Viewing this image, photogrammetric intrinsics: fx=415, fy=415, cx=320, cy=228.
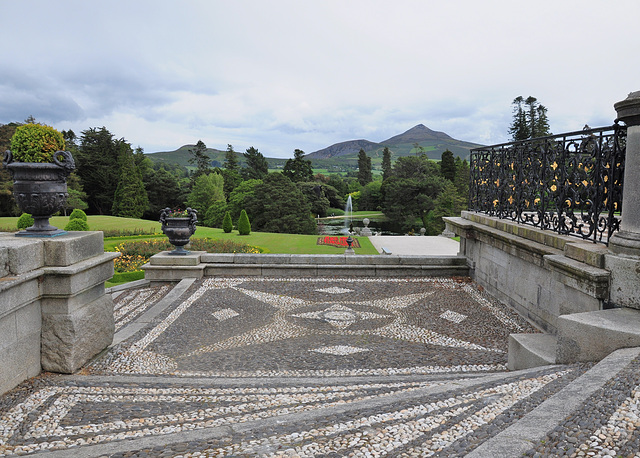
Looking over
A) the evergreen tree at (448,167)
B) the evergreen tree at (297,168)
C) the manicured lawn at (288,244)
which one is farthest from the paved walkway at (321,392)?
the evergreen tree at (297,168)

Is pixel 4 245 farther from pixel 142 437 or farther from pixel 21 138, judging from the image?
pixel 142 437

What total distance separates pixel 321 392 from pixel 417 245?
Result: 1726cm

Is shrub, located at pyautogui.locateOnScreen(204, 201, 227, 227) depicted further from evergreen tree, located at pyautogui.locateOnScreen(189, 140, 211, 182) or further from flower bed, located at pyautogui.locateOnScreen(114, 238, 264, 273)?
flower bed, located at pyautogui.locateOnScreen(114, 238, 264, 273)

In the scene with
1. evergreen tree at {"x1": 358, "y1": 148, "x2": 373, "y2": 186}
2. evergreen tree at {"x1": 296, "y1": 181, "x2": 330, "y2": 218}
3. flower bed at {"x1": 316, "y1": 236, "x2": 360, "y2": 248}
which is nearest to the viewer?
flower bed at {"x1": 316, "y1": 236, "x2": 360, "y2": 248}

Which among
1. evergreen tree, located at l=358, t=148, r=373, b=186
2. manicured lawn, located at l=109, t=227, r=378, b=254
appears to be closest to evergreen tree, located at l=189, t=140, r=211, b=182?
evergreen tree, located at l=358, t=148, r=373, b=186

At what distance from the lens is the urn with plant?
4.33 meters

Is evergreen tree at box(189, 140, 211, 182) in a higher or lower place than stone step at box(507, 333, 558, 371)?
higher

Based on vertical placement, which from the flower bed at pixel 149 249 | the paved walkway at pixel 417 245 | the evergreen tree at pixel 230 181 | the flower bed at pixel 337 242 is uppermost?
the evergreen tree at pixel 230 181

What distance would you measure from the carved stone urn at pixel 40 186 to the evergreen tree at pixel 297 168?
Answer: 55990mm

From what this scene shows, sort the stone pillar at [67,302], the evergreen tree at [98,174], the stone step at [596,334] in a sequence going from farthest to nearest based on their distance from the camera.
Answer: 1. the evergreen tree at [98,174]
2. the stone pillar at [67,302]
3. the stone step at [596,334]

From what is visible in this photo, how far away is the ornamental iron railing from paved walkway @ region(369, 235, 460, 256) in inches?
363

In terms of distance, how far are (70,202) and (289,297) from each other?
34959 millimetres

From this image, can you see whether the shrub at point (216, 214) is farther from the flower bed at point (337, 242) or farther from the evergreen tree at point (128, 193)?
the flower bed at point (337, 242)

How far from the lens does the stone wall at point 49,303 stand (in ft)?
12.4
